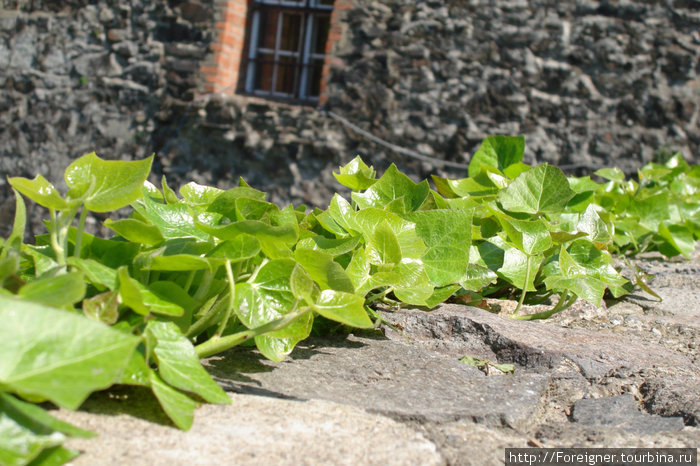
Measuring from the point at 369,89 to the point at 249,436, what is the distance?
5717mm

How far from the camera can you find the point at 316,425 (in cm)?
63

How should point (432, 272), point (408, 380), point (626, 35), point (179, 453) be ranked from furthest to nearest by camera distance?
point (626, 35) < point (432, 272) < point (408, 380) < point (179, 453)

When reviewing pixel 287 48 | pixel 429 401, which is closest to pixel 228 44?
pixel 287 48

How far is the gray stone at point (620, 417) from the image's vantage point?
2.46 feet

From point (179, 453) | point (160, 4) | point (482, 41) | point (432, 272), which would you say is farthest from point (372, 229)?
point (160, 4)

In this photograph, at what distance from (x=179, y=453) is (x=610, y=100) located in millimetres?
5945

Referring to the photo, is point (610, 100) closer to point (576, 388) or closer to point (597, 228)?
point (597, 228)

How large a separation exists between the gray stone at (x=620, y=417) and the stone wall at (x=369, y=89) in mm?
5258

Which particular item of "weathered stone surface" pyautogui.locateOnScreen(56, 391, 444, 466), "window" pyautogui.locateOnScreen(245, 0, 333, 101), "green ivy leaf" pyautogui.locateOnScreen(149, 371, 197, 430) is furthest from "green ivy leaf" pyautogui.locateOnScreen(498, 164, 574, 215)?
"window" pyautogui.locateOnScreen(245, 0, 333, 101)

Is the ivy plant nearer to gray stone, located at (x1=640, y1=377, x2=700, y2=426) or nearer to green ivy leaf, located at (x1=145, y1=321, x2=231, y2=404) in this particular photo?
green ivy leaf, located at (x1=145, y1=321, x2=231, y2=404)

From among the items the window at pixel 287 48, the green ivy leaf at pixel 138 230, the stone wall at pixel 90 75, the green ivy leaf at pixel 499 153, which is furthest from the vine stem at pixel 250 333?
the window at pixel 287 48

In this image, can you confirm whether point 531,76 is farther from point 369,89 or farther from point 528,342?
point 528,342

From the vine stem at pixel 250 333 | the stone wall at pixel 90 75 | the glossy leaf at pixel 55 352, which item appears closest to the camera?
the glossy leaf at pixel 55 352

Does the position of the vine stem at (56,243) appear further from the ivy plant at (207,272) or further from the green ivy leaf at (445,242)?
the green ivy leaf at (445,242)
